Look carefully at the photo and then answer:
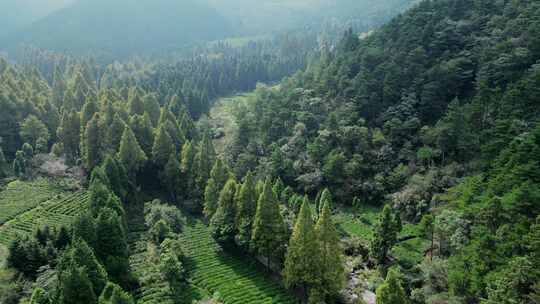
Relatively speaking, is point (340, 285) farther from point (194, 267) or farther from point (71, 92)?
point (71, 92)

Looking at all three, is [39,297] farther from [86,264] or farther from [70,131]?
[70,131]

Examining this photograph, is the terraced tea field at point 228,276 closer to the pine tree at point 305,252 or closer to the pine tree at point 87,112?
the pine tree at point 305,252

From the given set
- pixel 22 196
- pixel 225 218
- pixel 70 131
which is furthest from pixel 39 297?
pixel 70 131

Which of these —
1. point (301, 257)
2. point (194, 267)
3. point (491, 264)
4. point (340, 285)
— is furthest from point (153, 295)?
point (491, 264)

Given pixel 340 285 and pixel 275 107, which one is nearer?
pixel 340 285

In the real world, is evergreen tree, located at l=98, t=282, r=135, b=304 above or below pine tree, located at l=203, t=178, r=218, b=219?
above

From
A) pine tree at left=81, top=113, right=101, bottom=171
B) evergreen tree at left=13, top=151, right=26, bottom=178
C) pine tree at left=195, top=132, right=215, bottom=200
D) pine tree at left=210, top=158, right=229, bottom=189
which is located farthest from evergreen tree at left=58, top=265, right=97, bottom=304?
evergreen tree at left=13, top=151, right=26, bottom=178

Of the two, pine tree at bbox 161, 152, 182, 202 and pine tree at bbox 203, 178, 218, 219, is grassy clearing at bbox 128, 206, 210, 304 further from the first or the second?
pine tree at bbox 161, 152, 182, 202
